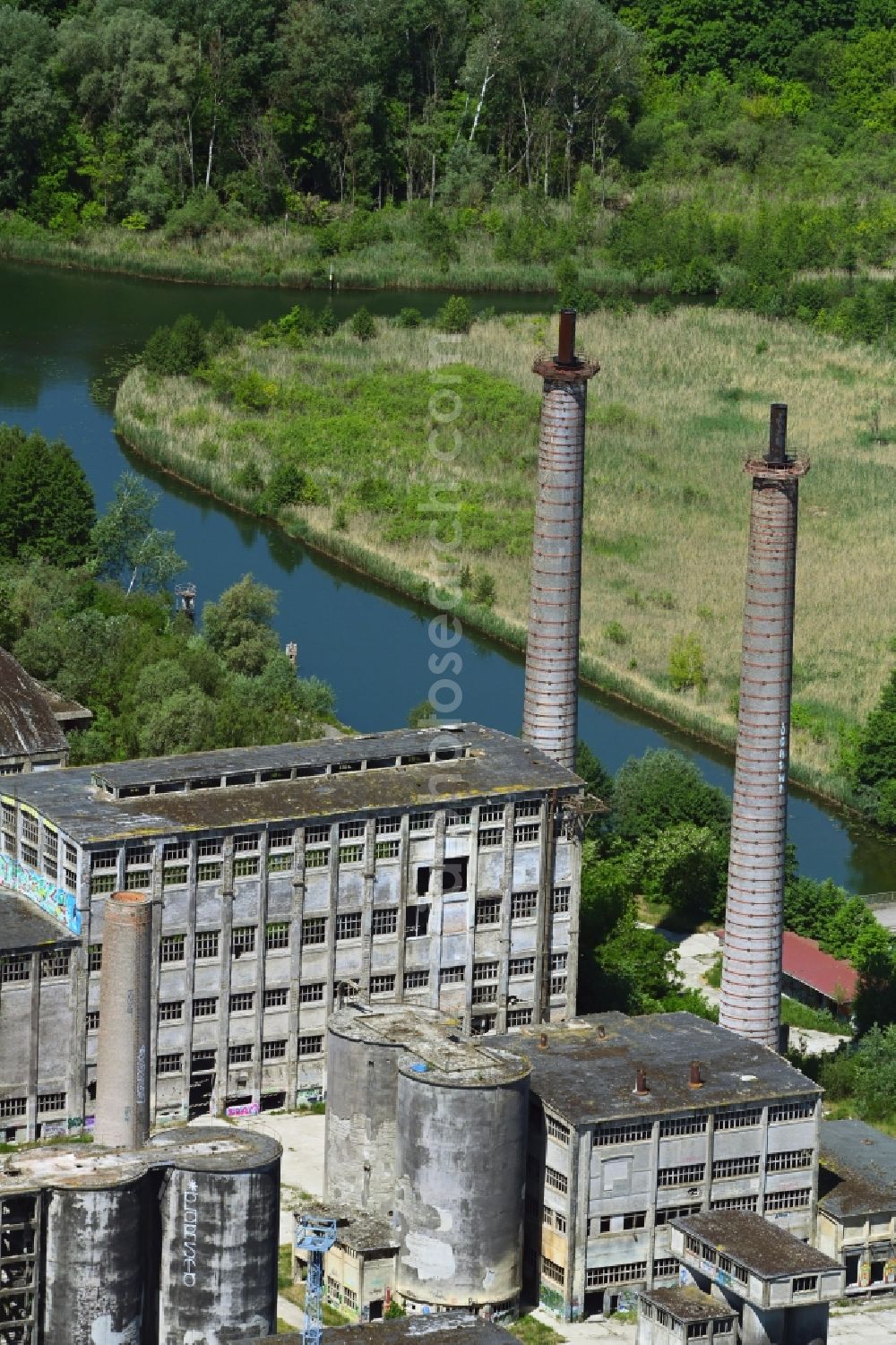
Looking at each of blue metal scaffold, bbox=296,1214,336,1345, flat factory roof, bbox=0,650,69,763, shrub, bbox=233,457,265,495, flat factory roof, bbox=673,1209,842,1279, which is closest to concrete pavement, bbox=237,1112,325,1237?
blue metal scaffold, bbox=296,1214,336,1345

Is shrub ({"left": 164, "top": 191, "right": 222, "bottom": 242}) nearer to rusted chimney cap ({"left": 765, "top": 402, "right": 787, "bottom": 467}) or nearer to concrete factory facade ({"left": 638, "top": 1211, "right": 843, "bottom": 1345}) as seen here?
rusted chimney cap ({"left": 765, "top": 402, "right": 787, "bottom": 467})

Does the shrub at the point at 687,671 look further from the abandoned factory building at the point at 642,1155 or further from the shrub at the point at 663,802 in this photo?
the abandoned factory building at the point at 642,1155

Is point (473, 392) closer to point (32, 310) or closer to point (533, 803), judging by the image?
point (32, 310)

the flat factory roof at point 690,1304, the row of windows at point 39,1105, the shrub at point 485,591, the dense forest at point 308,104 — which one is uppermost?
the dense forest at point 308,104

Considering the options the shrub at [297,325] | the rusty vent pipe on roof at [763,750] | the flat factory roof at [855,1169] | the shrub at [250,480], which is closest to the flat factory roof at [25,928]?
the rusty vent pipe on roof at [763,750]

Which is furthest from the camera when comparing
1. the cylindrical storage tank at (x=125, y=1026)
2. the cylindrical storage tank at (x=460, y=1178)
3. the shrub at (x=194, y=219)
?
the shrub at (x=194, y=219)

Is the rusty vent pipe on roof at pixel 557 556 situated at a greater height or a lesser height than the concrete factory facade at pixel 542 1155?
greater
